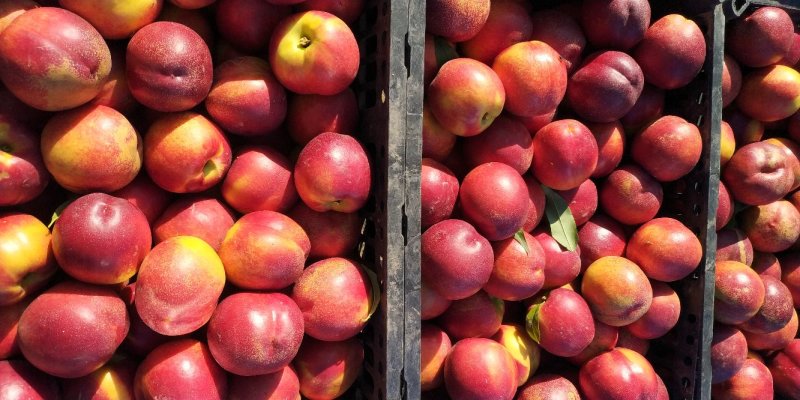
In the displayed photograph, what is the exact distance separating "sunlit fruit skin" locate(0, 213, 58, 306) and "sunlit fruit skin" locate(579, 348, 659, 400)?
6.12 ft

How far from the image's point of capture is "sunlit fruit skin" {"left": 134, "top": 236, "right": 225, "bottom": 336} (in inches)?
51.3

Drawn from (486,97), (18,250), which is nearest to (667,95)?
(486,97)

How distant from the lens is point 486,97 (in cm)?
164

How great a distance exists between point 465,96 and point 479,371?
3.01 feet

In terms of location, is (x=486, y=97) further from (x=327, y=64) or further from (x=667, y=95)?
(x=667, y=95)

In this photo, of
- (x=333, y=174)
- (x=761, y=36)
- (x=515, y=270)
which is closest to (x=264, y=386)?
(x=333, y=174)

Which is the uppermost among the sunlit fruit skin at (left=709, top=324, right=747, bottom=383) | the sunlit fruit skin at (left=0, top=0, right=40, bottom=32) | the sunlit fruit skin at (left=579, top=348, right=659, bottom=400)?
the sunlit fruit skin at (left=0, top=0, right=40, bottom=32)

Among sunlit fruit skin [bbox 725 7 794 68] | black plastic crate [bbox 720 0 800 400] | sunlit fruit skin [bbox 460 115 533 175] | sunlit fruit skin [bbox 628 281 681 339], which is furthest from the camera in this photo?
sunlit fruit skin [bbox 725 7 794 68]

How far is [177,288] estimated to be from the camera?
1305 millimetres

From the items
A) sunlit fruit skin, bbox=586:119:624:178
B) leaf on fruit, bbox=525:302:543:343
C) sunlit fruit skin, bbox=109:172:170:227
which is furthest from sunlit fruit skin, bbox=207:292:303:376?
sunlit fruit skin, bbox=586:119:624:178

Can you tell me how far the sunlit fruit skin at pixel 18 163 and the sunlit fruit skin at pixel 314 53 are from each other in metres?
0.70

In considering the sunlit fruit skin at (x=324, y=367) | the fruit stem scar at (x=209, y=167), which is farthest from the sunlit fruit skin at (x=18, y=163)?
the sunlit fruit skin at (x=324, y=367)

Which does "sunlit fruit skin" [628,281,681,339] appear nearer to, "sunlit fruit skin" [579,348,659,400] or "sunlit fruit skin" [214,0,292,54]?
"sunlit fruit skin" [579,348,659,400]

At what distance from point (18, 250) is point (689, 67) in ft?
7.79
